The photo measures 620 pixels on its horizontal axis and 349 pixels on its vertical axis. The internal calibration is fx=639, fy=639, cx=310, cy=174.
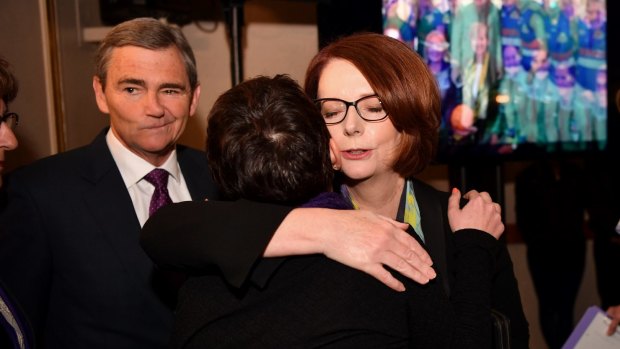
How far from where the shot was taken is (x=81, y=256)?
152 cm

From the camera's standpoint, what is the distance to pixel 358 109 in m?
A: 1.43

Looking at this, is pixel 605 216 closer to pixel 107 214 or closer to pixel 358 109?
pixel 358 109

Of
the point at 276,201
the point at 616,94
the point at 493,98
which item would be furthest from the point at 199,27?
the point at 276,201

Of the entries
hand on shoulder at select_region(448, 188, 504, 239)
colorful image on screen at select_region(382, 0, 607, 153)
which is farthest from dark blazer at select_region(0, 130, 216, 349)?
colorful image on screen at select_region(382, 0, 607, 153)

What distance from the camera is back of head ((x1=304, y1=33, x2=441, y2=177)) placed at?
4.64 ft

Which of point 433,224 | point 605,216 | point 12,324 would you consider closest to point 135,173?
point 12,324

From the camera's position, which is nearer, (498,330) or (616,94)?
(498,330)

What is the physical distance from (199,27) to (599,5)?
74.9 inches

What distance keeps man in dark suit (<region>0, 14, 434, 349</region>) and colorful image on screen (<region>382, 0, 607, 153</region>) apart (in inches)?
52.5

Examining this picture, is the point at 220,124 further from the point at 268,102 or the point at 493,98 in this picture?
the point at 493,98

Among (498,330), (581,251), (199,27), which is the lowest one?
(581,251)

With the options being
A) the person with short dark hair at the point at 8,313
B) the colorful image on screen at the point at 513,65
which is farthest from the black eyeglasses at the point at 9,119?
the colorful image on screen at the point at 513,65

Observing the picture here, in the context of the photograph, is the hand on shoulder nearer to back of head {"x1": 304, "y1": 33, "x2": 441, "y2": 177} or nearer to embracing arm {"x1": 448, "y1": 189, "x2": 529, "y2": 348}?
embracing arm {"x1": 448, "y1": 189, "x2": 529, "y2": 348}

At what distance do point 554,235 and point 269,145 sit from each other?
106 inches
